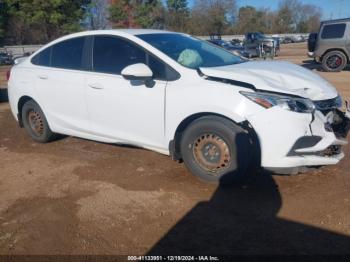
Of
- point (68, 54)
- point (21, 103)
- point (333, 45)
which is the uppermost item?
point (68, 54)

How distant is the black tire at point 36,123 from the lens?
5.78 m

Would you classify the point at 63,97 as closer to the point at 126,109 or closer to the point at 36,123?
the point at 36,123

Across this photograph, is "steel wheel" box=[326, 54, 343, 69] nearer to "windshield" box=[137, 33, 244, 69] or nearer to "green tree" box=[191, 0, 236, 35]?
"windshield" box=[137, 33, 244, 69]

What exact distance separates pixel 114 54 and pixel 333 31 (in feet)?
43.0

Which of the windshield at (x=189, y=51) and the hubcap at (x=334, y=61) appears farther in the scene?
the hubcap at (x=334, y=61)

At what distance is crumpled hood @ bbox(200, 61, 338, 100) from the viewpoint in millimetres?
3928

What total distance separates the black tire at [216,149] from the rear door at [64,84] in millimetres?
1630

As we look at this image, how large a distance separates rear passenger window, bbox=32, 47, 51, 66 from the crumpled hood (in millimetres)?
2541

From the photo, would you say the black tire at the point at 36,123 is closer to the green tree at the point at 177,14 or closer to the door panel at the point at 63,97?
Answer: the door panel at the point at 63,97

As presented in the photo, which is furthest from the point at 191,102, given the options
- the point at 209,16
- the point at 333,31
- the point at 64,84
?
the point at 209,16

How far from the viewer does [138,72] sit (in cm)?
419

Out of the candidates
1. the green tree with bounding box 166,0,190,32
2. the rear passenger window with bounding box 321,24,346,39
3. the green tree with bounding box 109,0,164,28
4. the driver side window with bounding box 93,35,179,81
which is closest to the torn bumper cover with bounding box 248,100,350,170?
the driver side window with bounding box 93,35,179,81

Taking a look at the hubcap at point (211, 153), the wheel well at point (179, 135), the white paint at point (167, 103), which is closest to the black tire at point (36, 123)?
the white paint at point (167, 103)

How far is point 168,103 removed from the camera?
167 inches
